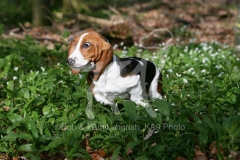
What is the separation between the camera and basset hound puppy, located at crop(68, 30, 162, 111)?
3746 millimetres

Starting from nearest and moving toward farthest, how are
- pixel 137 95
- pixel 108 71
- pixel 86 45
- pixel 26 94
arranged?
pixel 86 45 < pixel 108 71 < pixel 137 95 < pixel 26 94

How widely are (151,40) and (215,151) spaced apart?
6339mm

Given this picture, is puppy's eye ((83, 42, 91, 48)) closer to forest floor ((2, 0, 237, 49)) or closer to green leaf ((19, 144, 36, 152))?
green leaf ((19, 144, 36, 152))

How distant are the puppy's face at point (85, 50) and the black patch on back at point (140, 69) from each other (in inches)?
15.7

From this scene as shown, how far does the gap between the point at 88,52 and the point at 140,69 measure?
821mm

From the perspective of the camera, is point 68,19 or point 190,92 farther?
point 68,19

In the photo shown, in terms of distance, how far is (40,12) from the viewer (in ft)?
37.3

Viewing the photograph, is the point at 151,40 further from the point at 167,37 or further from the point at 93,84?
the point at 93,84

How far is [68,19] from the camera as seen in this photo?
13055mm

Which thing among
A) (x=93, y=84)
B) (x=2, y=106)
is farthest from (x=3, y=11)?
(x=93, y=84)

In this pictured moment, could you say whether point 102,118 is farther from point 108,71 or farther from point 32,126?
point 32,126

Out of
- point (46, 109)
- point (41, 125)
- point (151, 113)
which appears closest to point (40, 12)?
point (46, 109)

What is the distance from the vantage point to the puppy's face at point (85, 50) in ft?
12.2

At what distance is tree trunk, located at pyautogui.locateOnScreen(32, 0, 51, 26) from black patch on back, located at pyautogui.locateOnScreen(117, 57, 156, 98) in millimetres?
7288
